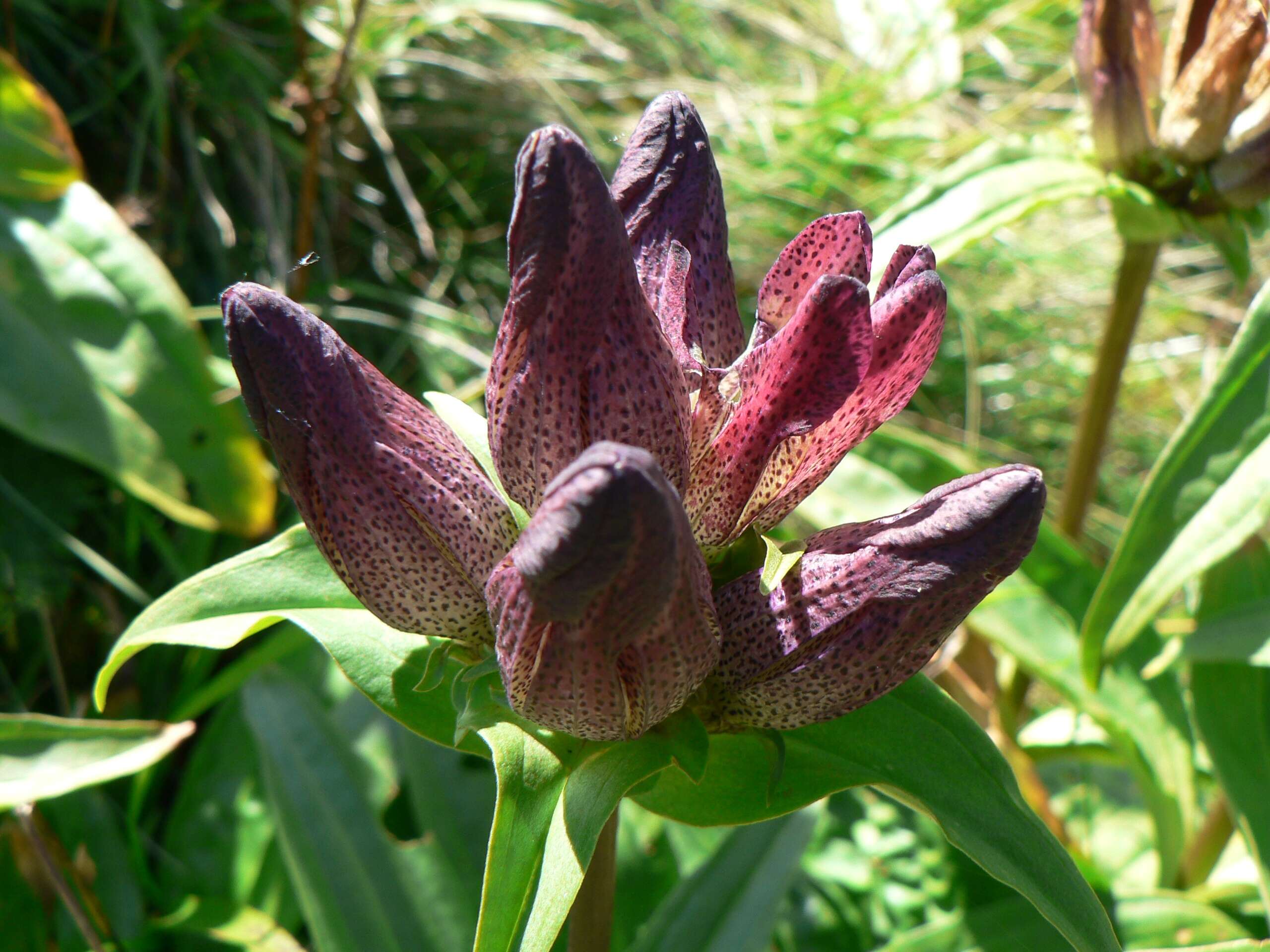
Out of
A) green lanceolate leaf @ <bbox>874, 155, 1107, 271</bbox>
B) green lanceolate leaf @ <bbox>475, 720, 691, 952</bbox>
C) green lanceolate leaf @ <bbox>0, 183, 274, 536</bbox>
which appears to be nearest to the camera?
green lanceolate leaf @ <bbox>475, 720, 691, 952</bbox>

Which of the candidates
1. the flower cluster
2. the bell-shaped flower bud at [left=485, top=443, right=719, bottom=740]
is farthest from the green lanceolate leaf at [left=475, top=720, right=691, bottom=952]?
the flower cluster

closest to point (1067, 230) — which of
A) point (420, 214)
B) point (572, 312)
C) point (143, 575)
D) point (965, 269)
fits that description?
point (965, 269)

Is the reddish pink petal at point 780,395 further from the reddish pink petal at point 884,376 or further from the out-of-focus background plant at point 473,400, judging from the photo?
the out-of-focus background plant at point 473,400

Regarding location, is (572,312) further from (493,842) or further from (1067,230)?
(1067,230)

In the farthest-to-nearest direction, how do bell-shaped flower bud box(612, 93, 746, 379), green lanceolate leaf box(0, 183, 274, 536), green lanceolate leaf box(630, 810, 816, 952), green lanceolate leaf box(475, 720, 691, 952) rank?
green lanceolate leaf box(0, 183, 274, 536) → green lanceolate leaf box(630, 810, 816, 952) → bell-shaped flower bud box(612, 93, 746, 379) → green lanceolate leaf box(475, 720, 691, 952)

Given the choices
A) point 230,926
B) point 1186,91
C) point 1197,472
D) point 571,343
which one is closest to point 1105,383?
point 1197,472

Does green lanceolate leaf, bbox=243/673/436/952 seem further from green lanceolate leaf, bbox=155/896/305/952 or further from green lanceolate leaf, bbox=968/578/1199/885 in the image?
green lanceolate leaf, bbox=968/578/1199/885
